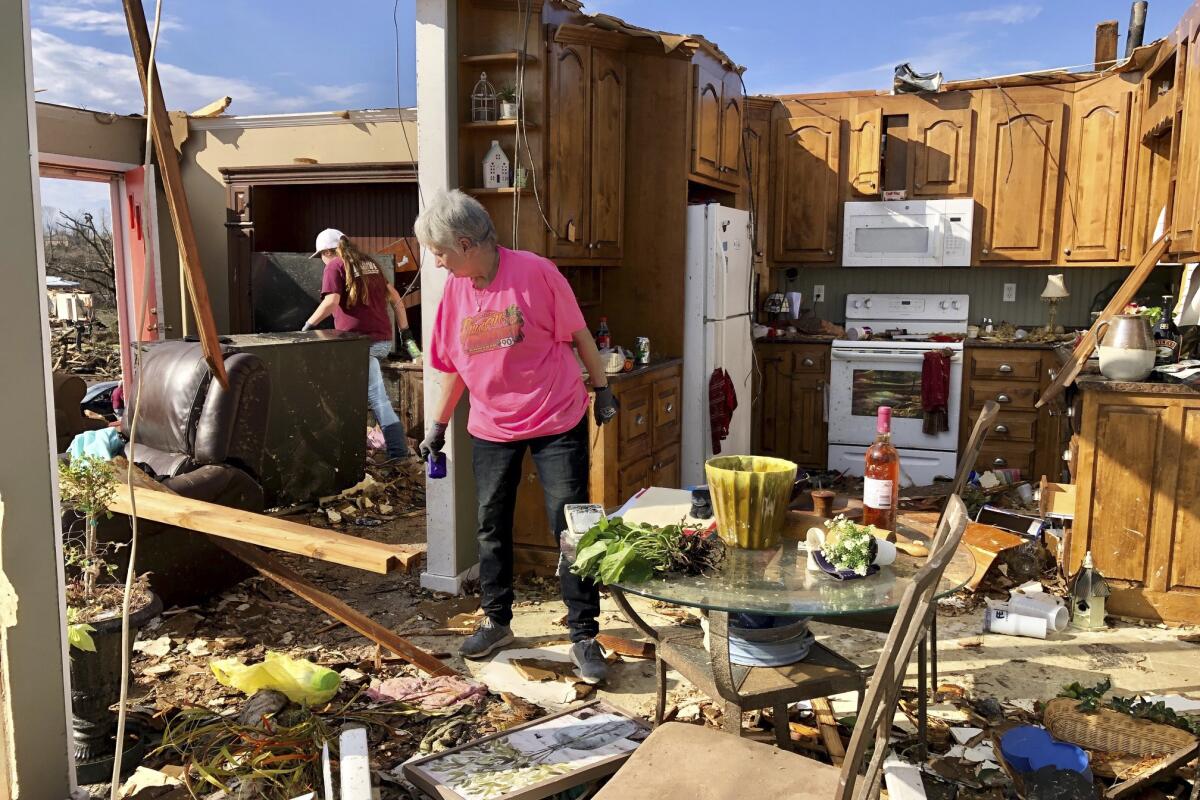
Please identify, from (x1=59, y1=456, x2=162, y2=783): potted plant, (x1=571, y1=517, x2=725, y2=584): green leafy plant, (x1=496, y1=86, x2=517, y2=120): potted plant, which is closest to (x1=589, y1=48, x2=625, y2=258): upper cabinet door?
(x1=496, y1=86, x2=517, y2=120): potted plant

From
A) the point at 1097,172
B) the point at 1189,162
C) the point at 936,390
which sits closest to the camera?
the point at 1189,162

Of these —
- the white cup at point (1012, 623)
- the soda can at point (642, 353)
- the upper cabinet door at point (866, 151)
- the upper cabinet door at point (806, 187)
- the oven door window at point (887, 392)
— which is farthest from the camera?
the upper cabinet door at point (806, 187)

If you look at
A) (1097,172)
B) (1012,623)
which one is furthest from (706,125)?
(1012,623)

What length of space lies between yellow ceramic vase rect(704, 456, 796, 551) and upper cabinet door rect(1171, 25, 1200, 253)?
2644 mm

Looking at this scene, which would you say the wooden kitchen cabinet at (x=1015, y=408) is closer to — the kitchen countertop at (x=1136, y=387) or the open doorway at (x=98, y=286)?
the kitchen countertop at (x=1136, y=387)

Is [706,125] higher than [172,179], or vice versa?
[706,125]

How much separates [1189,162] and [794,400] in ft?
9.60

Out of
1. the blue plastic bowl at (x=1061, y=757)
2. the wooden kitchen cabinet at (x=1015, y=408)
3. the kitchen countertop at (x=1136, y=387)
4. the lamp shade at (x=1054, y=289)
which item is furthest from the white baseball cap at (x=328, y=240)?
the blue plastic bowl at (x=1061, y=757)

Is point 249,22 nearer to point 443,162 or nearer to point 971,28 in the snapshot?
point 443,162

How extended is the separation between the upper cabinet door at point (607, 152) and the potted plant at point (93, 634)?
8.21 feet

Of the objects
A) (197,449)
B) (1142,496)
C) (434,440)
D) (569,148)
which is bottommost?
(1142,496)

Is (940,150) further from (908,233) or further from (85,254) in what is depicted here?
(85,254)

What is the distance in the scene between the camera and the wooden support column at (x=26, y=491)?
1958 mm

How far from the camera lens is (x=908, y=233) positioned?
20.3 feet
